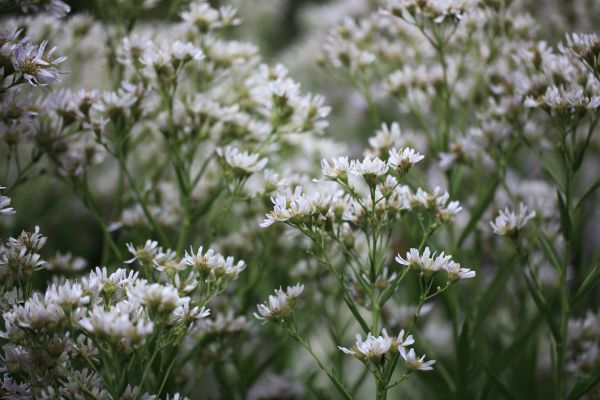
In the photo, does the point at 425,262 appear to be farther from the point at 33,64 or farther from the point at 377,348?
the point at 33,64

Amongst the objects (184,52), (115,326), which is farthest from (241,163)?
(115,326)

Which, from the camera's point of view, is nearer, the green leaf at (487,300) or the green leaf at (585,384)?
the green leaf at (585,384)

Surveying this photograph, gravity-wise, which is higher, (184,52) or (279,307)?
(184,52)

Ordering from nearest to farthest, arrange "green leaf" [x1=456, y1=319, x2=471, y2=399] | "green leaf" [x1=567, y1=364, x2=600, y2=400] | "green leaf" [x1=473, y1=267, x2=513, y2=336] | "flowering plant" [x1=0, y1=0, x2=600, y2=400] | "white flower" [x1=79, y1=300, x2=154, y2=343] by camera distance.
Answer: "white flower" [x1=79, y1=300, x2=154, y2=343], "flowering plant" [x1=0, y1=0, x2=600, y2=400], "green leaf" [x1=567, y1=364, x2=600, y2=400], "green leaf" [x1=456, y1=319, x2=471, y2=399], "green leaf" [x1=473, y1=267, x2=513, y2=336]

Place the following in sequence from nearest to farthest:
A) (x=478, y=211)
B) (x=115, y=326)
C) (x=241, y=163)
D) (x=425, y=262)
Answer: (x=115, y=326) < (x=425, y=262) < (x=241, y=163) < (x=478, y=211)

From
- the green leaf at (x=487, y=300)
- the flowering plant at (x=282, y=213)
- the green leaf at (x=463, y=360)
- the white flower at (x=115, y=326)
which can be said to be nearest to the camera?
the white flower at (x=115, y=326)

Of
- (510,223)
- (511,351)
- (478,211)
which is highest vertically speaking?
(510,223)

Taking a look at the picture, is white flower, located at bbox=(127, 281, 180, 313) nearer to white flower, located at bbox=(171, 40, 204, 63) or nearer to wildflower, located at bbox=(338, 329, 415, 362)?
wildflower, located at bbox=(338, 329, 415, 362)

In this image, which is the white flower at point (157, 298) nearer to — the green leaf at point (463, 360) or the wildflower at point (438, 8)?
the green leaf at point (463, 360)

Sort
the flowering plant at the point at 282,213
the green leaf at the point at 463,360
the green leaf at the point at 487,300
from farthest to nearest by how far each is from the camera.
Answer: the green leaf at the point at 487,300
the green leaf at the point at 463,360
the flowering plant at the point at 282,213

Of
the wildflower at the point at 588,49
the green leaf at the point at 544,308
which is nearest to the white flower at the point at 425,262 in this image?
the green leaf at the point at 544,308

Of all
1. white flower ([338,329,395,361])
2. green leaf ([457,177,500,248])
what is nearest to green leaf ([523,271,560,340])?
green leaf ([457,177,500,248])
